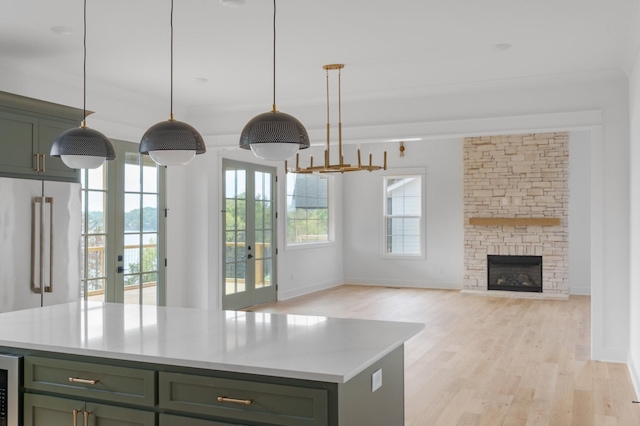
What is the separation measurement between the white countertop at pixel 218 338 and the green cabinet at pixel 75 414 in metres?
0.23

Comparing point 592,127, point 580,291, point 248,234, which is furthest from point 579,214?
point 248,234

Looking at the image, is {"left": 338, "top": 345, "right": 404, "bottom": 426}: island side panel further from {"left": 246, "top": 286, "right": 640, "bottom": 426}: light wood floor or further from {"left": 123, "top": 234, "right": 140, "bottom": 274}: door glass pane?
{"left": 123, "top": 234, "right": 140, "bottom": 274}: door glass pane

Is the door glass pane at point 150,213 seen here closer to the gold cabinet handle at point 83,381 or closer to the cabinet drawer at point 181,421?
the gold cabinet handle at point 83,381

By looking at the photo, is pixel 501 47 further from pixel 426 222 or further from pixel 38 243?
pixel 426 222

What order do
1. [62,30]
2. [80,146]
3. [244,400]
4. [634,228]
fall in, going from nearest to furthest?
[244,400], [80,146], [62,30], [634,228]

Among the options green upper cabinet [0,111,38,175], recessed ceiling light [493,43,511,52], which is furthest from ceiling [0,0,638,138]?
green upper cabinet [0,111,38,175]

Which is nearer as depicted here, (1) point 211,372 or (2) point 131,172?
(1) point 211,372

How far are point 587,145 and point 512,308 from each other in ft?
10.6

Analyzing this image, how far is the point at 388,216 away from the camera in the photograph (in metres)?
11.7

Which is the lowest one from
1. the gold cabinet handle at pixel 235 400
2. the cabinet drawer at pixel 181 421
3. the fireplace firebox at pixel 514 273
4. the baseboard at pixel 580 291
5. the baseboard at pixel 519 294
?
the baseboard at pixel 519 294

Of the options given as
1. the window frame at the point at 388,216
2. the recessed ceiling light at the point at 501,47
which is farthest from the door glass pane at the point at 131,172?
the window frame at the point at 388,216

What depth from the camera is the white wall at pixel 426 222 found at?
11148 mm

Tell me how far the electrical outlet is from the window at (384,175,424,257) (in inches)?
357

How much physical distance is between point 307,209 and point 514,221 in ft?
11.8
